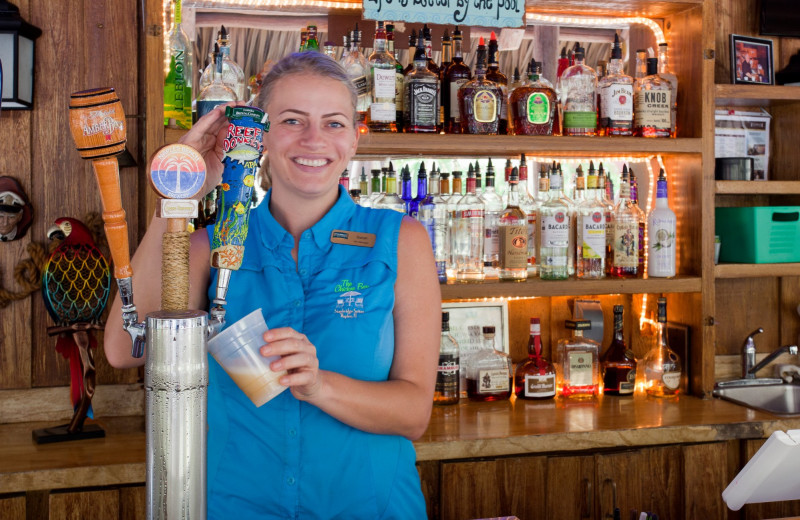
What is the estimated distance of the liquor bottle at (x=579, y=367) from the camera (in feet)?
7.75

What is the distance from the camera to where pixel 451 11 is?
212 centimetres

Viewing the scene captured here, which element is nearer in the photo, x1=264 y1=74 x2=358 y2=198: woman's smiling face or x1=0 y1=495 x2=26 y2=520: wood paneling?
x1=264 y1=74 x2=358 y2=198: woman's smiling face

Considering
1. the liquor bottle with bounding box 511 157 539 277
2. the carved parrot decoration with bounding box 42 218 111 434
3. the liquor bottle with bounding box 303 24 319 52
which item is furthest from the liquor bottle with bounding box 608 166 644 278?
the carved parrot decoration with bounding box 42 218 111 434

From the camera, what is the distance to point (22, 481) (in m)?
1.70

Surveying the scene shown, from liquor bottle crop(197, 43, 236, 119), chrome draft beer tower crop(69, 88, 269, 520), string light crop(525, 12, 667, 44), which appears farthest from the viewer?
string light crop(525, 12, 667, 44)

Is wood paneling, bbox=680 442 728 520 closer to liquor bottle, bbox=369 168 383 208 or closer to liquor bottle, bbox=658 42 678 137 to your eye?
liquor bottle, bbox=658 42 678 137

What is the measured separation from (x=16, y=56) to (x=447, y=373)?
4.86 feet

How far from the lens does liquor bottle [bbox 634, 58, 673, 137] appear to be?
2332 millimetres

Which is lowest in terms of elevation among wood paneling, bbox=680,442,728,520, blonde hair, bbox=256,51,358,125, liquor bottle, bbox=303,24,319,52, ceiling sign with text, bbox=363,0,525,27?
wood paneling, bbox=680,442,728,520

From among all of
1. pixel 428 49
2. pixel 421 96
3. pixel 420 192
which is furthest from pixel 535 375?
pixel 428 49

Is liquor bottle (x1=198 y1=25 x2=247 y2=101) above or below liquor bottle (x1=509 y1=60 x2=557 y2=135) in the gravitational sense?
above

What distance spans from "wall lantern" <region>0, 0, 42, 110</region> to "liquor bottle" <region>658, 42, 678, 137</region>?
6.20 feet

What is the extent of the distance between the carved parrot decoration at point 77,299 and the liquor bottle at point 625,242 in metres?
1.51

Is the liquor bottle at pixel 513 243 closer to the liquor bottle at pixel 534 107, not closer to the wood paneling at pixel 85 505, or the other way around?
the liquor bottle at pixel 534 107
